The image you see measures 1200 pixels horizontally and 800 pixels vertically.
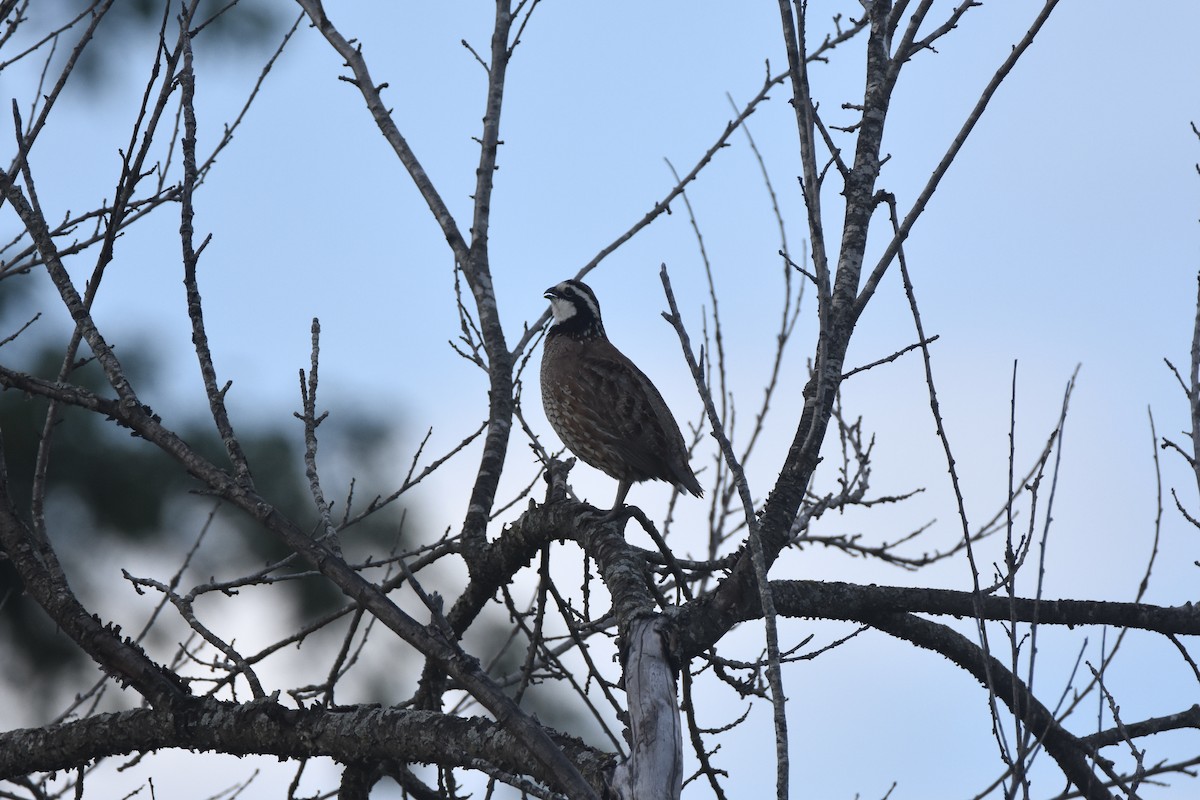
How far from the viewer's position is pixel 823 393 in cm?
367

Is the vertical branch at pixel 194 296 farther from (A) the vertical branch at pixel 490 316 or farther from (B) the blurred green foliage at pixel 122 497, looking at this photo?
(B) the blurred green foliage at pixel 122 497

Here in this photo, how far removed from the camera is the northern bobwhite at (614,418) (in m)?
6.58

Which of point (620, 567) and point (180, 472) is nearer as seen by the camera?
point (620, 567)

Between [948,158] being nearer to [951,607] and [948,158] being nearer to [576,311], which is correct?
[951,607]

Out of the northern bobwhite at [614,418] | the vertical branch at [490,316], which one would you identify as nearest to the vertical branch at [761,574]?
the vertical branch at [490,316]

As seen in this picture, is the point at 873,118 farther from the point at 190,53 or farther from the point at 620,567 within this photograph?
the point at 190,53

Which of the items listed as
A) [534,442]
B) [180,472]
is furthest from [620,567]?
[180,472]

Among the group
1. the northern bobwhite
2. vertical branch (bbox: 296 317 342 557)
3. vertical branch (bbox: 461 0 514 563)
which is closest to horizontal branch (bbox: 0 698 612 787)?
vertical branch (bbox: 296 317 342 557)

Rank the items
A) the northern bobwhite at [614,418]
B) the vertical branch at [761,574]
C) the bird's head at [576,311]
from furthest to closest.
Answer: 1. the bird's head at [576,311]
2. the northern bobwhite at [614,418]
3. the vertical branch at [761,574]

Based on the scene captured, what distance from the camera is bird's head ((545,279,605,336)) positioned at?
26.6 feet

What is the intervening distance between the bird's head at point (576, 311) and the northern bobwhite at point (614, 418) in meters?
0.56

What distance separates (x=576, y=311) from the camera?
8.18m

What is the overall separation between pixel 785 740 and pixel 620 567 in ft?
4.27

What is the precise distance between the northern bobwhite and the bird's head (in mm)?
564
